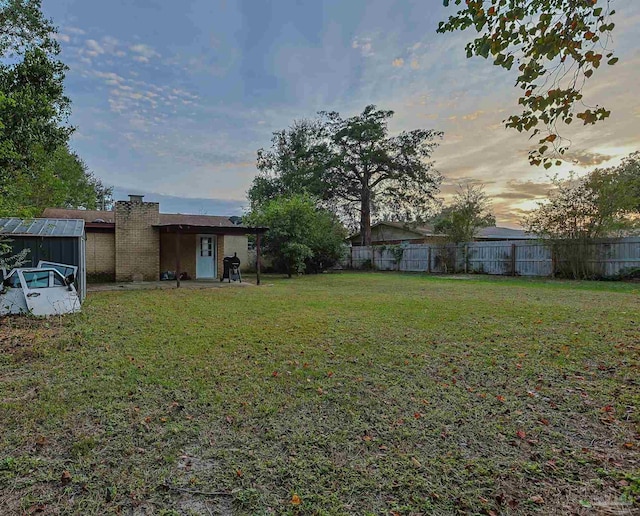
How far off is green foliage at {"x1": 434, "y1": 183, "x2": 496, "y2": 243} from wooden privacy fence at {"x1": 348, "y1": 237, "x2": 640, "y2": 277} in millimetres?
620

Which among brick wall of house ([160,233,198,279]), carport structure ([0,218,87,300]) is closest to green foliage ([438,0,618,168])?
carport structure ([0,218,87,300])

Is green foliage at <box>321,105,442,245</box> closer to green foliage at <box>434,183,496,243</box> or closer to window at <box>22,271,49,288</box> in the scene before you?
green foliage at <box>434,183,496,243</box>

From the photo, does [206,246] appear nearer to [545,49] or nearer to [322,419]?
[322,419]

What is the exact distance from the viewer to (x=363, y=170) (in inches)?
1047

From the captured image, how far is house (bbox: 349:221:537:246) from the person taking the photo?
1098 inches

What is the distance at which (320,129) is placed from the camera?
27938 millimetres

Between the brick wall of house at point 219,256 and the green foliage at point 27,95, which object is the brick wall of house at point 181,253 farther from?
the green foliage at point 27,95

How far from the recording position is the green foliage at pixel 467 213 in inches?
709

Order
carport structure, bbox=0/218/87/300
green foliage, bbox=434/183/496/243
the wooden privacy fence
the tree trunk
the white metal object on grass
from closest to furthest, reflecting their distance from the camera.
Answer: the white metal object on grass → carport structure, bbox=0/218/87/300 → the wooden privacy fence → green foliage, bbox=434/183/496/243 → the tree trunk

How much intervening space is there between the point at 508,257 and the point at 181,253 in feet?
48.4

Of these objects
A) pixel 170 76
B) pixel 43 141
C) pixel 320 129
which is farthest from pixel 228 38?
pixel 320 129

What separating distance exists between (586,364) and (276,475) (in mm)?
3898

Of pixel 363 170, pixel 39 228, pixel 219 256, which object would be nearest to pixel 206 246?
pixel 219 256

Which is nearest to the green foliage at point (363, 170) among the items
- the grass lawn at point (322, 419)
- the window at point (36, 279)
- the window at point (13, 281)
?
the window at point (36, 279)
